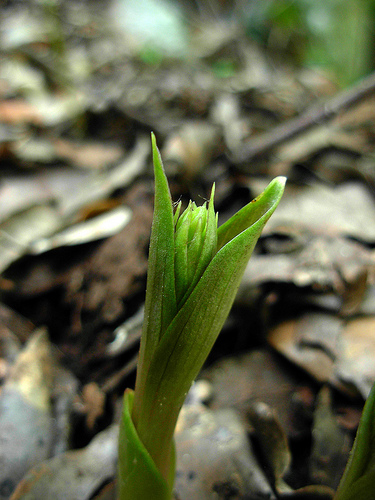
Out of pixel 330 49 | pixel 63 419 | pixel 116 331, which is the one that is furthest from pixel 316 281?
pixel 330 49

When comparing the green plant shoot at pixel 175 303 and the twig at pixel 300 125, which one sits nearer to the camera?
the green plant shoot at pixel 175 303

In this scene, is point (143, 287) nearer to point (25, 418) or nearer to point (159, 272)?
point (25, 418)

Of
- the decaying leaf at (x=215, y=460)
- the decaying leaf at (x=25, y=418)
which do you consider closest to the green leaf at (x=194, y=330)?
the decaying leaf at (x=215, y=460)

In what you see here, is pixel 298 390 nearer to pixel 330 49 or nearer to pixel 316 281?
pixel 316 281

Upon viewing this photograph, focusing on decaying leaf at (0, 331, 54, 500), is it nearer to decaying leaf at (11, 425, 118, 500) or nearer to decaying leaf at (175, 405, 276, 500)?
decaying leaf at (11, 425, 118, 500)

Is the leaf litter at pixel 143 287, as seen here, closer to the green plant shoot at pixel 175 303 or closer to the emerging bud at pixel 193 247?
the green plant shoot at pixel 175 303

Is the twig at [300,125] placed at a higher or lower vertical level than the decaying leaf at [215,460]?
higher

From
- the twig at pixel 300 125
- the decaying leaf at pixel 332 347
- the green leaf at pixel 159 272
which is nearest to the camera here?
the green leaf at pixel 159 272
